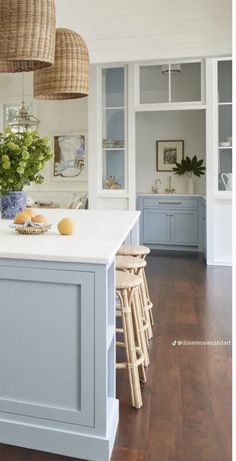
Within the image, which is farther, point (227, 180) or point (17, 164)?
point (227, 180)

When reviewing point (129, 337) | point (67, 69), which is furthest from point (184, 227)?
point (129, 337)

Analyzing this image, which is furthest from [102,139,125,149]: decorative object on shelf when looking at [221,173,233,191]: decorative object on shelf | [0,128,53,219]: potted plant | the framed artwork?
[0,128,53,219]: potted plant

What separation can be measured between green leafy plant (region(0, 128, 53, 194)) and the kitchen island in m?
1.05

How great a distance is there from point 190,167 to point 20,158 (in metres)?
4.84

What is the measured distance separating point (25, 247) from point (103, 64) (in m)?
3.25

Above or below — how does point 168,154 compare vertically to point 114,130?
below

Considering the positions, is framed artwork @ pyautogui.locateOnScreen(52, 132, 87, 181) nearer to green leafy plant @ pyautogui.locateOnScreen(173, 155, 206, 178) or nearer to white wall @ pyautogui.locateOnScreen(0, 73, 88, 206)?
white wall @ pyautogui.locateOnScreen(0, 73, 88, 206)

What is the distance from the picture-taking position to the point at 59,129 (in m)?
7.82

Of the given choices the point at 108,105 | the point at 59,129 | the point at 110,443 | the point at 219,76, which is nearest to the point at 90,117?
the point at 108,105

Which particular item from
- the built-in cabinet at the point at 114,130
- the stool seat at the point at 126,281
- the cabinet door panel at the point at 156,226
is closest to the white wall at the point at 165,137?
the cabinet door panel at the point at 156,226

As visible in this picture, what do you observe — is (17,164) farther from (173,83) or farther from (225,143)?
(173,83)

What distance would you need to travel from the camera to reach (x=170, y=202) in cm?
675

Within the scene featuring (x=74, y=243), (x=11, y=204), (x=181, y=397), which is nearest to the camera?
(x=74, y=243)

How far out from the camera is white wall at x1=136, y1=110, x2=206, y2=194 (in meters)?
7.20
